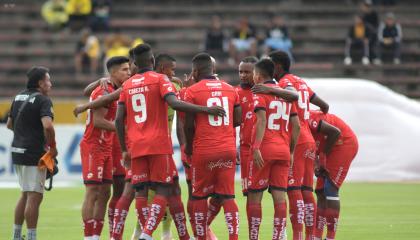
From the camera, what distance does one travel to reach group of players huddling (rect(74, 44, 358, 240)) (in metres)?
11.8

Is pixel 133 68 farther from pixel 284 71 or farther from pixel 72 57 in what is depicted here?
pixel 72 57

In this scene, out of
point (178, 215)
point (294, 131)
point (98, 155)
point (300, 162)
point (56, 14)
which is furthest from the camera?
point (56, 14)

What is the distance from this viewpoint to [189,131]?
12.0 metres

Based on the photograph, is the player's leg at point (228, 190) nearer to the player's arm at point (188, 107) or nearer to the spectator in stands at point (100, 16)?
the player's arm at point (188, 107)

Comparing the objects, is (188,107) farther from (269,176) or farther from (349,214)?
(349,214)

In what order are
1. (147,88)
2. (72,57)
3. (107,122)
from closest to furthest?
(147,88)
(107,122)
(72,57)

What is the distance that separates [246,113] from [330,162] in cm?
137

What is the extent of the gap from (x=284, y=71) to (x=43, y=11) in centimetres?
2135

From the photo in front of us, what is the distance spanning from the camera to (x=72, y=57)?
32500mm

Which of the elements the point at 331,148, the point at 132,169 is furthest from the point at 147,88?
the point at 331,148

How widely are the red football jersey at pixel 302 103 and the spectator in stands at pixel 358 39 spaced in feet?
59.6

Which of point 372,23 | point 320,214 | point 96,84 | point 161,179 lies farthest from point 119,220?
point 372,23

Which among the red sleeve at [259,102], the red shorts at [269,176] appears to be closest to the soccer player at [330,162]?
the red shorts at [269,176]

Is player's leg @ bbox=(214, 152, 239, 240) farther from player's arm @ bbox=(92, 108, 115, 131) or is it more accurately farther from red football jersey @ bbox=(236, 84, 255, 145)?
player's arm @ bbox=(92, 108, 115, 131)
